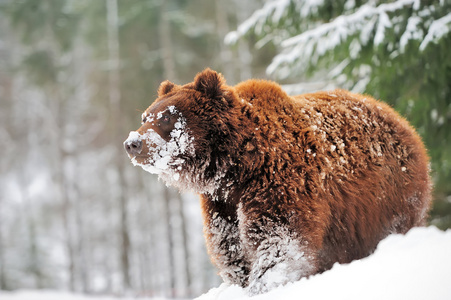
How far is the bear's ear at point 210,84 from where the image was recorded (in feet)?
11.1

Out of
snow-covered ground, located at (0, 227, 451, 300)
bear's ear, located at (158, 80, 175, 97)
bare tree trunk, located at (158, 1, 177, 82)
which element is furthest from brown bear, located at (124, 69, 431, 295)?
bare tree trunk, located at (158, 1, 177, 82)

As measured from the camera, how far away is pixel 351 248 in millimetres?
3162

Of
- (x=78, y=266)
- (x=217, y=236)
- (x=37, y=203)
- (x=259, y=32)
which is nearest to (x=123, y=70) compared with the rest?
(x=259, y=32)

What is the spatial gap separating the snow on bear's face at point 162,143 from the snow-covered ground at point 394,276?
1093 millimetres

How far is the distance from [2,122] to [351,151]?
2552 cm

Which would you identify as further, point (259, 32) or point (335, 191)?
point (259, 32)

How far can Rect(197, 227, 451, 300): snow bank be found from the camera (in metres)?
1.97

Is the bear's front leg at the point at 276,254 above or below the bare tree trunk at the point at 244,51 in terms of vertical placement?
below

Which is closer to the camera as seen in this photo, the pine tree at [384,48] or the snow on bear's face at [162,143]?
the snow on bear's face at [162,143]

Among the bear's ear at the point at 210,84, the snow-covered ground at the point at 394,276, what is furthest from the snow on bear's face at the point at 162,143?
the snow-covered ground at the point at 394,276

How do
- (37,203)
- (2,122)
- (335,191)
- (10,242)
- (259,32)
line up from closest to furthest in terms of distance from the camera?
A: (335,191) → (259,32) → (10,242) → (2,122) → (37,203)

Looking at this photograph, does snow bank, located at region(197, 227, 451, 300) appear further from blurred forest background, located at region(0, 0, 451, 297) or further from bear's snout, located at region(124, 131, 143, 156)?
blurred forest background, located at region(0, 0, 451, 297)

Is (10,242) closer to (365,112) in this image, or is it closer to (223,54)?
(223,54)

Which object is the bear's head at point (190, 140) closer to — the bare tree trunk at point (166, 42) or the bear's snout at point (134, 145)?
the bear's snout at point (134, 145)
